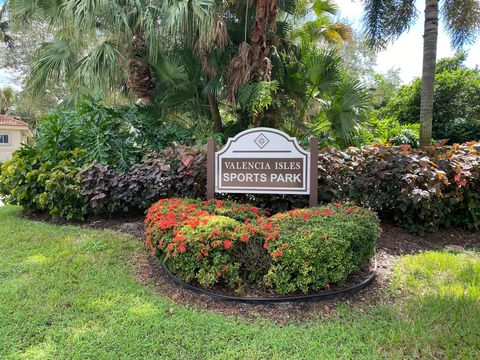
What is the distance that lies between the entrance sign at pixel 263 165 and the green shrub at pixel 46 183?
94.6 inches

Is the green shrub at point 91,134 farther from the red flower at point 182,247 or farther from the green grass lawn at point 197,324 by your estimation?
the red flower at point 182,247

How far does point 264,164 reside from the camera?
4.14 meters

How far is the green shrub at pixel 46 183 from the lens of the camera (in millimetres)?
5188

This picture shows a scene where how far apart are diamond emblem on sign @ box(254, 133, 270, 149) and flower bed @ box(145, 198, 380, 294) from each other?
4.05 ft

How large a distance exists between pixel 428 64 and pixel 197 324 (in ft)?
19.6

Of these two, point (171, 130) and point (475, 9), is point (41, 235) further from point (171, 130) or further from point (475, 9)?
point (475, 9)

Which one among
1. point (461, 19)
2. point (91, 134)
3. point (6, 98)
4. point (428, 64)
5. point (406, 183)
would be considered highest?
point (6, 98)

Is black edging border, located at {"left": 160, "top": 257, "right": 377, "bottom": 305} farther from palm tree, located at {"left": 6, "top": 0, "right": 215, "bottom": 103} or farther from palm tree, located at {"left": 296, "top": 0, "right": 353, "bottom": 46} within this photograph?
palm tree, located at {"left": 296, "top": 0, "right": 353, "bottom": 46}

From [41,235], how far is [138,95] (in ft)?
Result: 12.9

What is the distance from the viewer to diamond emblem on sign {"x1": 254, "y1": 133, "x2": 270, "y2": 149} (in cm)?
413

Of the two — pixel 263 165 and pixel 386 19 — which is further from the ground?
pixel 386 19

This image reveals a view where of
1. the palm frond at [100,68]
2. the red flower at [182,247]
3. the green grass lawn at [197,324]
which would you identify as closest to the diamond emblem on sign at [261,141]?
the red flower at [182,247]

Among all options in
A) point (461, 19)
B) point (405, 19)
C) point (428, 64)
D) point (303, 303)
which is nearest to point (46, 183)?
point (303, 303)

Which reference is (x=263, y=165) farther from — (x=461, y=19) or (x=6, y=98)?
(x=6, y=98)
